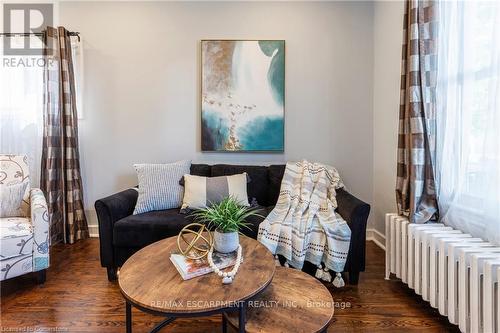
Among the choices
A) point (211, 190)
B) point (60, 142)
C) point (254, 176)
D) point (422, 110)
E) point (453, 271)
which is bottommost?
point (453, 271)

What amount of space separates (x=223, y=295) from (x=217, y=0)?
2.97 meters

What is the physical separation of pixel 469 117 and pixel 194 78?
2.44 metres

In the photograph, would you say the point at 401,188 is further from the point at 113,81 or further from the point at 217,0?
the point at 113,81

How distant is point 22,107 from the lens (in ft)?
9.37

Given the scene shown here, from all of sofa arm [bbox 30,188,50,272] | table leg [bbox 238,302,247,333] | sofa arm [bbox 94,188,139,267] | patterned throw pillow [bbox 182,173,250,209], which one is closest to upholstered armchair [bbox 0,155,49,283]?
sofa arm [bbox 30,188,50,272]

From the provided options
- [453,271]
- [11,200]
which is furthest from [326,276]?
[11,200]

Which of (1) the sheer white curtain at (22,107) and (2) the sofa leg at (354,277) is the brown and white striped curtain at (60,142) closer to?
(1) the sheer white curtain at (22,107)

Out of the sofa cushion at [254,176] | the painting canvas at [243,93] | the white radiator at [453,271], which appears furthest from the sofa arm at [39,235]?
the white radiator at [453,271]

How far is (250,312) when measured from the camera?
3.94 feet

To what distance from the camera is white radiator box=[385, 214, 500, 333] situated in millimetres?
1241

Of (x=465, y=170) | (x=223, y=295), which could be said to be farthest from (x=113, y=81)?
(x=465, y=170)

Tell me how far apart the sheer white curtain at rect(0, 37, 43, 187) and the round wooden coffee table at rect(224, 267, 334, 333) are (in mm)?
2844

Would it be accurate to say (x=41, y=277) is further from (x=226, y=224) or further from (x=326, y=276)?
(x=326, y=276)

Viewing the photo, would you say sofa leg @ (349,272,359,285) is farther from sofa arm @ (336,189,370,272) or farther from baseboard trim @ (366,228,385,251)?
baseboard trim @ (366,228,385,251)
